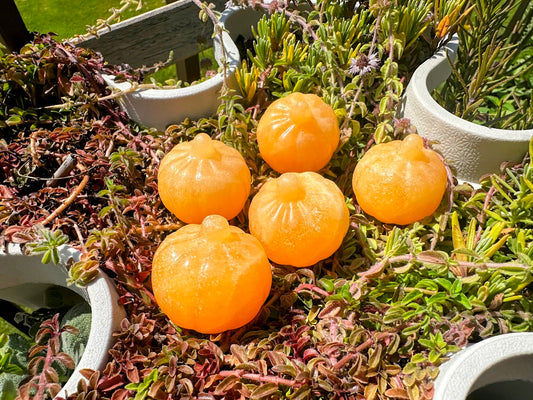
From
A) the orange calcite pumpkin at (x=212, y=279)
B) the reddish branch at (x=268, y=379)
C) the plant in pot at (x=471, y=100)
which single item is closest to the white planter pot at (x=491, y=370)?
the reddish branch at (x=268, y=379)

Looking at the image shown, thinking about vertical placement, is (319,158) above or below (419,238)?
above

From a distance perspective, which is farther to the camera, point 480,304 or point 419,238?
point 419,238

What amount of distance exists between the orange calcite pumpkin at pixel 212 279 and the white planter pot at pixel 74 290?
10cm

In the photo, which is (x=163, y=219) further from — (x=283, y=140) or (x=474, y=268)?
(x=474, y=268)

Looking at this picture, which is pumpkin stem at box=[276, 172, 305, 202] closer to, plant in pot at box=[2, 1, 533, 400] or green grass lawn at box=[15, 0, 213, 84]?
plant in pot at box=[2, 1, 533, 400]

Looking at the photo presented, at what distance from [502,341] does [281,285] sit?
428mm

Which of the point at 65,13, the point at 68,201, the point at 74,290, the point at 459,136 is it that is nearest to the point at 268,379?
the point at 74,290

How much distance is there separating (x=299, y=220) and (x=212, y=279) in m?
0.21

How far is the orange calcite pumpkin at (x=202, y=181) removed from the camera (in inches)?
36.0

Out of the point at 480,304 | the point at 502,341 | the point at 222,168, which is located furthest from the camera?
the point at 222,168

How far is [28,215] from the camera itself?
979mm

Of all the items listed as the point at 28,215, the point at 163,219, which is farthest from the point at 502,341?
the point at 28,215

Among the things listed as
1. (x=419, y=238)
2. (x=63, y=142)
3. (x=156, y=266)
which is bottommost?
(x=419, y=238)

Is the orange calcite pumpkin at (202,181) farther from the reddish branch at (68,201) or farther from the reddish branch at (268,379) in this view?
the reddish branch at (268,379)
